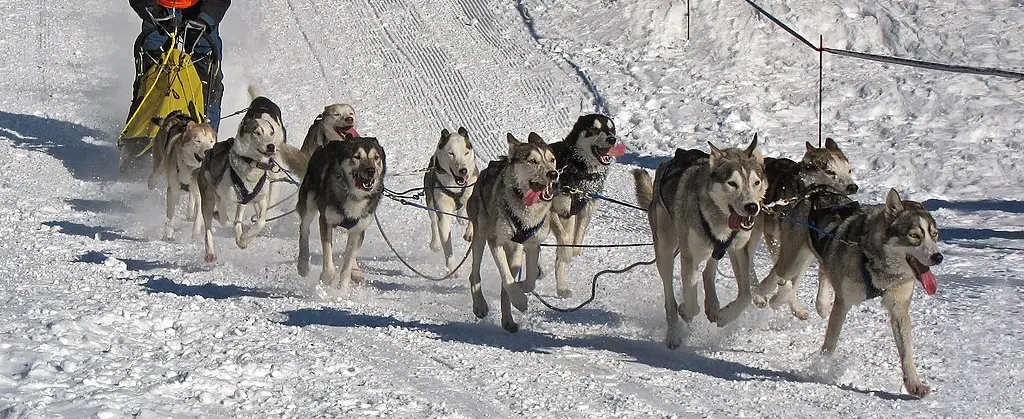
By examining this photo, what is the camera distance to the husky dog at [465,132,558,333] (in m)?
5.54

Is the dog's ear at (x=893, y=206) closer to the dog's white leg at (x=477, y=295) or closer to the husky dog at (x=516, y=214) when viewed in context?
the husky dog at (x=516, y=214)

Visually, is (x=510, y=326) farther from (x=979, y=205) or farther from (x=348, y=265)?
(x=979, y=205)

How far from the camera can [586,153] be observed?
6531mm

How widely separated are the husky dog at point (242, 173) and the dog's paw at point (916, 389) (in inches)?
150

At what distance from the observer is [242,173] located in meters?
6.91

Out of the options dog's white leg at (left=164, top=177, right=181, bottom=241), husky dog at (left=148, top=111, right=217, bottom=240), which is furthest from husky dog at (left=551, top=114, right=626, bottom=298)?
dog's white leg at (left=164, top=177, right=181, bottom=241)

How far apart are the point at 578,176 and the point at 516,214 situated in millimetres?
1067

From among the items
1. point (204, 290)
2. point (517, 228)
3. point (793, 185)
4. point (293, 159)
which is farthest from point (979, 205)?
point (204, 290)

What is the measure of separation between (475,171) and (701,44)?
5247mm

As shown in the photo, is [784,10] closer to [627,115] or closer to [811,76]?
[811,76]

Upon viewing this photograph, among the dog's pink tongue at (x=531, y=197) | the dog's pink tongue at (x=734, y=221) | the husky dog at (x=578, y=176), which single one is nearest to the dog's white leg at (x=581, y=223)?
the husky dog at (x=578, y=176)

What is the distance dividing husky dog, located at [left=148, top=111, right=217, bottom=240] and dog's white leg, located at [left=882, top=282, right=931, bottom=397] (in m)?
4.28

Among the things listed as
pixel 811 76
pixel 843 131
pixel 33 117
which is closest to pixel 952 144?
pixel 843 131

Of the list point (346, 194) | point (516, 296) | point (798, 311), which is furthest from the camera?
point (346, 194)
